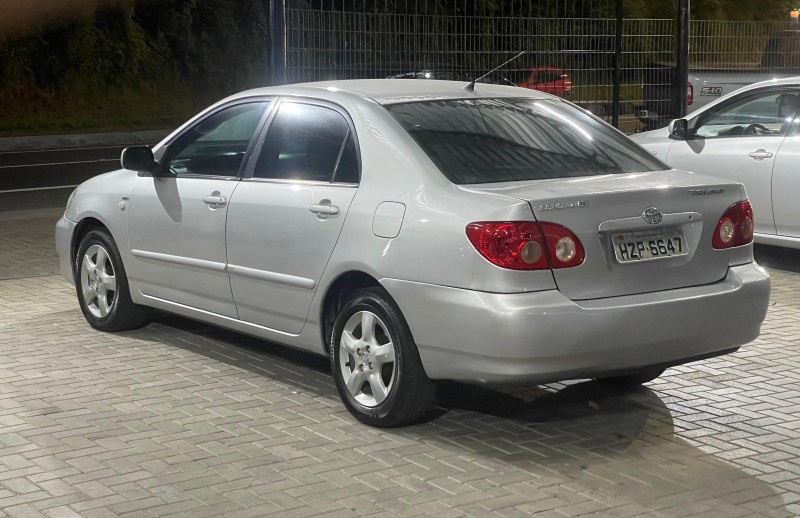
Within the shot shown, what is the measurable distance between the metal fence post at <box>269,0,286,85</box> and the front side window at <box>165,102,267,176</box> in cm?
441

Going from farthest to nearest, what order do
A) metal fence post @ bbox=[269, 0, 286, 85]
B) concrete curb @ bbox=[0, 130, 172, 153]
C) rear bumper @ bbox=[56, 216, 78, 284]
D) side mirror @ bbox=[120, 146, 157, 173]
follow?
concrete curb @ bbox=[0, 130, 172, 153], metal fence post @ bbox=[269, 0, 286, 85], rear bumper @ bbox=[56, 216, 78, 284], side mirror @ bbox=[120, 146, 157, 173]

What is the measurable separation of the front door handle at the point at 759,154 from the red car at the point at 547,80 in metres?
4.85

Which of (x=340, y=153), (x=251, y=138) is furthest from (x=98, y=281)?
(x=340, y=153)

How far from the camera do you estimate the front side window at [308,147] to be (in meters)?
6.49

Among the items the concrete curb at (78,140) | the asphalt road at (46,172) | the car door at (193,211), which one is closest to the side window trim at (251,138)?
the car door at (193,211)

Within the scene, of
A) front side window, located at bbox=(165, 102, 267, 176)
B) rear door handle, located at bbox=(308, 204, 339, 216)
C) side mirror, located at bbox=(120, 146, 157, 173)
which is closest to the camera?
rear door handle, located at bbox=(308, 204, 339, 216)

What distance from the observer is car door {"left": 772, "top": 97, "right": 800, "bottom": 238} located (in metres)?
10.3

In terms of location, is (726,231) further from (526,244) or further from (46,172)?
(46,172)

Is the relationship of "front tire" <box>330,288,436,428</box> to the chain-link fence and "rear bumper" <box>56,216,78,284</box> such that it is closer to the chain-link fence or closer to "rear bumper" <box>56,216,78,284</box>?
"rear bumper" <box>56,216,78,284</box>

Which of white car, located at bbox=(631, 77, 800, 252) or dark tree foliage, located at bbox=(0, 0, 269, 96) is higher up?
dark tree foliage, located at bbox=(0, 0, 269, 96)

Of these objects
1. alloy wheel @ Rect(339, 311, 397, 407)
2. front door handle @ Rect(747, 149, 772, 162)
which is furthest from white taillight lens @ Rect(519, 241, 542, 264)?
front door handle @ Rect(747, 149, 772, 162)

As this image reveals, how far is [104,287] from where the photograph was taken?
8.20 meters

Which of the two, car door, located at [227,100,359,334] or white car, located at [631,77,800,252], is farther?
white car, located at [631,77,800,252]

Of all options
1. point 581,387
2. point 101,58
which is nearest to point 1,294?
point 581,387
